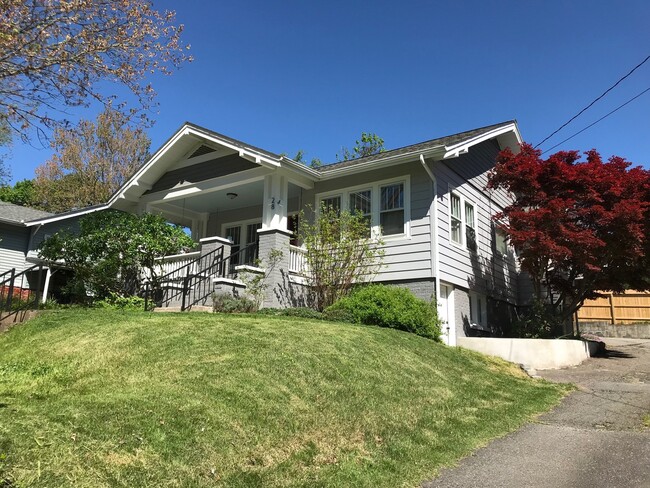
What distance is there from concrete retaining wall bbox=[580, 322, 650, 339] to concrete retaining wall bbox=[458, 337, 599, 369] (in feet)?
36.0

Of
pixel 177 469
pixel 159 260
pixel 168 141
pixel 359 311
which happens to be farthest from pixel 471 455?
pixel 168 141

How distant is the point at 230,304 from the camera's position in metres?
11.2

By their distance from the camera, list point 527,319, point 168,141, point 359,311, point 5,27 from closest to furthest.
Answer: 1. point 5,27
2. point 359,311
3. point 527,319
4. point 168,141

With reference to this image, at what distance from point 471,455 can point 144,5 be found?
761 centimetres

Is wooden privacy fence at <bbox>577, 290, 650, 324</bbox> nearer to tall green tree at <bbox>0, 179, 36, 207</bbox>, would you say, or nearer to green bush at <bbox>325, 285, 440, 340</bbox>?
green bush at <bbox>325, 285, 440, 340</bbox>

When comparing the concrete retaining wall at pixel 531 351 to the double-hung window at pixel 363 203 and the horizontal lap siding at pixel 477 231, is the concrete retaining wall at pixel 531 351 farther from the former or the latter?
the double-hung window at pixel 363 203

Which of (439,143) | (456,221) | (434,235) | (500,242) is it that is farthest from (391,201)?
(500,242)

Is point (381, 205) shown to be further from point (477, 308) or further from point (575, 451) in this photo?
point (575, 451)

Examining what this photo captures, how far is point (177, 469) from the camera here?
371 cm

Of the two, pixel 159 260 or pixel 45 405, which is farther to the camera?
pixel 159 260

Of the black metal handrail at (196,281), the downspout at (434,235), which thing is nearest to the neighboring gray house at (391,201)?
the downspout at (434,235)

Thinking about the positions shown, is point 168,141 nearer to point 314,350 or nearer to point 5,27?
point 5,27

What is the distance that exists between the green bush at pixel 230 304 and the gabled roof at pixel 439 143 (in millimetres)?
4637

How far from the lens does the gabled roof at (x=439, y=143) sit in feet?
42.4
